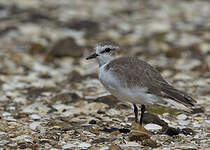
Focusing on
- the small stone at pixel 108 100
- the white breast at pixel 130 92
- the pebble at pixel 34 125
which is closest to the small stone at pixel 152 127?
the white breast at pixel 130 92

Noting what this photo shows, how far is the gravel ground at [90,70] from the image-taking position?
546 centimetres

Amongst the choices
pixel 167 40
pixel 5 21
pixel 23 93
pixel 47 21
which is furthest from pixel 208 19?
pixel 23 93

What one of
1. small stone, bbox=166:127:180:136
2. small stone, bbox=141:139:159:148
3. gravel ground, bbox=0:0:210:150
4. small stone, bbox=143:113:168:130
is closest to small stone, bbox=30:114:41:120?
gravel ground, bbox=0:0:210:150

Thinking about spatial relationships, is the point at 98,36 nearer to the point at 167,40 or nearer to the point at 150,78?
the point at 167,40

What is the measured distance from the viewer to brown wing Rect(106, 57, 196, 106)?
5.15 metres

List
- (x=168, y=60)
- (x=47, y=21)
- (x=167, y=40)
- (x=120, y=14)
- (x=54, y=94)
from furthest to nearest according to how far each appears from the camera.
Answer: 1. (x=120, y=14)
2. (x=47, y=21)
3. (x=167, y=40)
4. (x=168, y=60)
5. (x=54, y=94)

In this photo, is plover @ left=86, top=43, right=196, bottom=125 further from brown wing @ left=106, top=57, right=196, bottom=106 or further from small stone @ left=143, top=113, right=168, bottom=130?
small stone @ left=143, top=113, right=168, bottom=130

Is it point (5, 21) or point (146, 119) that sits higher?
point (5, 21)

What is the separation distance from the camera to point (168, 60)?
9.57 metres

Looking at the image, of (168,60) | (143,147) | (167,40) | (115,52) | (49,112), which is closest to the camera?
A: (143,147)

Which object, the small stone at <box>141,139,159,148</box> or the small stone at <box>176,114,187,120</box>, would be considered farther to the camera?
the small stone at <box>176,114,187,120</box>

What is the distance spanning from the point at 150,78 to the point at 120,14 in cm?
773

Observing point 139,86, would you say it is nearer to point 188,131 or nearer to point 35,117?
point 188,131

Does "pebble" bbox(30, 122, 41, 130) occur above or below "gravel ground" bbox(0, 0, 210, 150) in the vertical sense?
below
